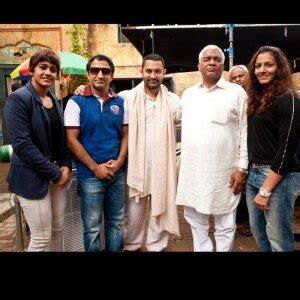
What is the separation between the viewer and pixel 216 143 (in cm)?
284

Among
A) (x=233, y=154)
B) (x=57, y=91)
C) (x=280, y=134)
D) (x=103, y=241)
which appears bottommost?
(x=103, y=241)

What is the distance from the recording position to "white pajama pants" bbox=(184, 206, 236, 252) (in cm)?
299

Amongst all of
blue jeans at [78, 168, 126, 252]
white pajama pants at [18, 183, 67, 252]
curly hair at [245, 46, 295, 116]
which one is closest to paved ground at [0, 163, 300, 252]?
blue jeans at [78, 168, 126, 252]

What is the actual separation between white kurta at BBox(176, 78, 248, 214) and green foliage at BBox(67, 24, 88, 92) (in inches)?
364

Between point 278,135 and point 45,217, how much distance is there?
1.86 metres

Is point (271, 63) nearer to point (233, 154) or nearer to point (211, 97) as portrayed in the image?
point (211, 97)

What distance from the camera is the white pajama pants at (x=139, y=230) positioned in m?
3.33

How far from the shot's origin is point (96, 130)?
9.44 ft

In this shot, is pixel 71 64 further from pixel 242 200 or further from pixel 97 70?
pixel 242 200

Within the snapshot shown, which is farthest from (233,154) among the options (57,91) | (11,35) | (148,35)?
(11,35)

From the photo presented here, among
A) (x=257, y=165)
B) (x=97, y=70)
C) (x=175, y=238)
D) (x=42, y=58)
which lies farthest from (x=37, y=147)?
(x=175, y=238)

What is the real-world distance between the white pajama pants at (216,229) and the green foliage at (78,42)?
934 centimetres

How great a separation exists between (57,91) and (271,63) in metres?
10.1

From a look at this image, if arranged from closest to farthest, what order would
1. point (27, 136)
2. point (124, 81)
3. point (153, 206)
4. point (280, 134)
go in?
point (280, 134) < point (27, 136) < point (153, 206) < point (124, 81)
